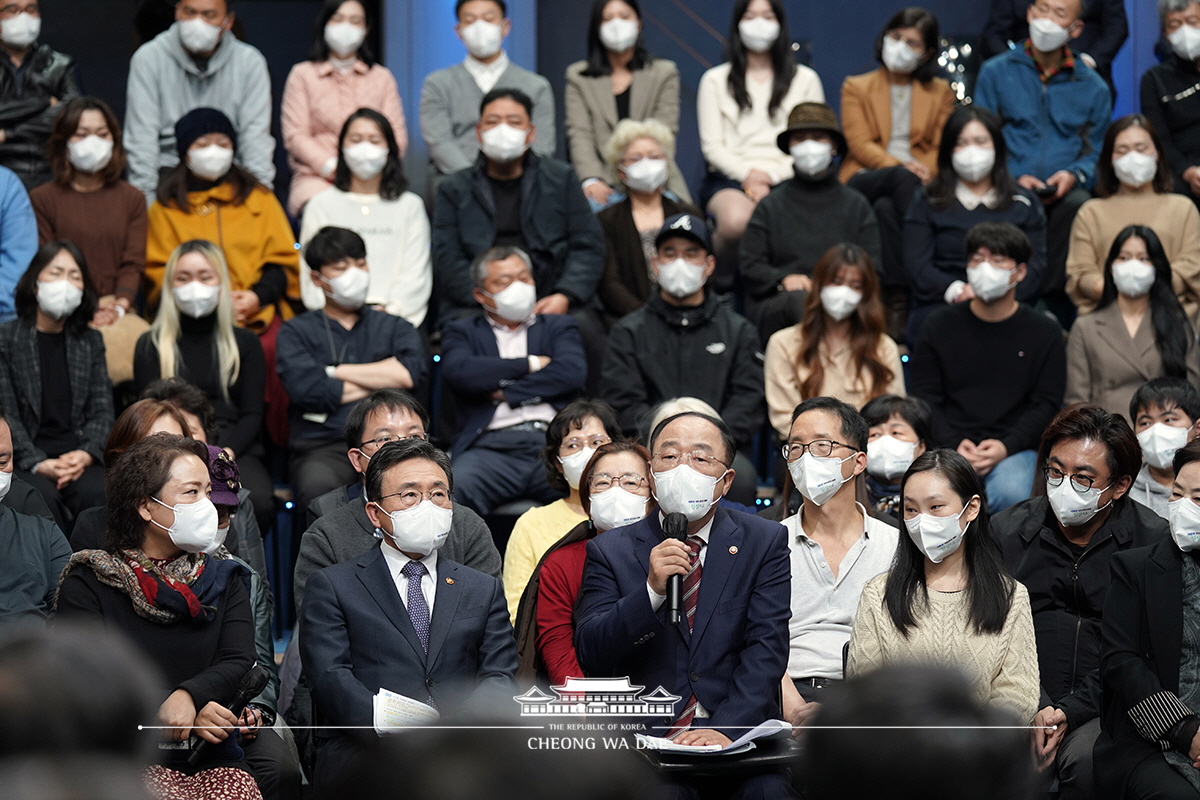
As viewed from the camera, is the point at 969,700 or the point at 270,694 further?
the point at 270,694

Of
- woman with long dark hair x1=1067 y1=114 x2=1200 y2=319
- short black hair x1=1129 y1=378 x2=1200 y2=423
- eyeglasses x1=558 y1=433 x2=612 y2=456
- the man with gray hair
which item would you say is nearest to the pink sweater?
the man with gray hair

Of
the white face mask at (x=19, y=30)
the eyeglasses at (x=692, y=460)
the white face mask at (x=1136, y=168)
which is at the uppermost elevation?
the white face mask at (x=19, y=30)

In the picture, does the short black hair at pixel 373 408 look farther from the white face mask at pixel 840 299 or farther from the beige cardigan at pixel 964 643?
the white face mask at pixel 840 299

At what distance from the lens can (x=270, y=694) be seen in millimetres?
4574

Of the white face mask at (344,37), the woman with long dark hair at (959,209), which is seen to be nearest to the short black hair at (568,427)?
the woman with long dark hair at (959,209)

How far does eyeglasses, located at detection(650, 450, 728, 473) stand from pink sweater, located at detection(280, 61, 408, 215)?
408 cm

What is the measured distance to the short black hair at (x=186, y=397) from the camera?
5.67m

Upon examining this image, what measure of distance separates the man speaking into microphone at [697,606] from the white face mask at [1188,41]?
5.26 meters

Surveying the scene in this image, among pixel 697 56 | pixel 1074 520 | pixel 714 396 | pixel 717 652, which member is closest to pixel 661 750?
pixel 717 652

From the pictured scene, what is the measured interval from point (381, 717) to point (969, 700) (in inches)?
94.4

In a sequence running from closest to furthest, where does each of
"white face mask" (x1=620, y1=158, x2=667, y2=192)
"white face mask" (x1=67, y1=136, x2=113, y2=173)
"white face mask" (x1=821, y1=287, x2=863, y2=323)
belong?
"white face mask" (x1=821, y1=287, x2=863, y2=323), "white face mask" (x1=67, y1=136, x2=113, y2=173), "white face mask" (x1=620, y1=158, x2=667, y2=192)

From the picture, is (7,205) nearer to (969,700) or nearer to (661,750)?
(661,750)

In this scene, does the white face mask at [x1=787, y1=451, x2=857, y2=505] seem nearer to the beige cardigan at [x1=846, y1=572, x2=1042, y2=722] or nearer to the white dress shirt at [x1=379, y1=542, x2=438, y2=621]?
the beige cardigan at [x1=846, y1=572, x2=1042, y2=722]

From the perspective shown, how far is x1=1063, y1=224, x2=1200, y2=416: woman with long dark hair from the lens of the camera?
22.2 ft
